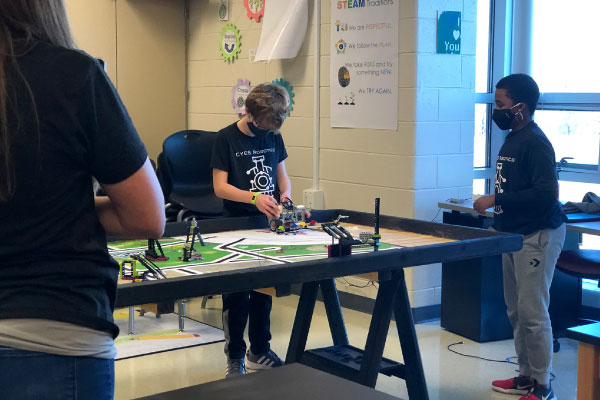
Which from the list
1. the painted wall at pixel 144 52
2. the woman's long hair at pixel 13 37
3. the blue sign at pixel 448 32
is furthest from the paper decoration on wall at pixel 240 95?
the woman's long hair at pixel 13 37

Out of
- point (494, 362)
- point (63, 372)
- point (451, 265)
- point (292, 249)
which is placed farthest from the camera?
point (451, 265)

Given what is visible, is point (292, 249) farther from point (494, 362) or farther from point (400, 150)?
point (400, 150)

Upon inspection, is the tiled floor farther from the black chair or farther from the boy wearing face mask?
the black chair

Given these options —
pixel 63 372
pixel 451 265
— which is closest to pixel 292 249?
pixel 63 372

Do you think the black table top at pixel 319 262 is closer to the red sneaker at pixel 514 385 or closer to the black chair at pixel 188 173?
the red sneaker at pixel 514 385

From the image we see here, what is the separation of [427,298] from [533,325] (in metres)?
1.39

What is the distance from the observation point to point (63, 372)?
1.31 meters

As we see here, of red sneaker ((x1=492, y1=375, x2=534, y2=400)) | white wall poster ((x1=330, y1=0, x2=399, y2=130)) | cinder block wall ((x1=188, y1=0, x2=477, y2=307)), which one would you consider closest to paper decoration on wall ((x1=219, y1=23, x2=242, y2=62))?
cinder block wall ((x1=188, y1=0, x2=477, y2=307))

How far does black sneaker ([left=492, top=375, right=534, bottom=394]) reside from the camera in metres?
3.54

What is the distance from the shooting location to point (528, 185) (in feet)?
11.3

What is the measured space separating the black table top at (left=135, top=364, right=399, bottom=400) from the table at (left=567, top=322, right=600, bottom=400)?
2.27ft

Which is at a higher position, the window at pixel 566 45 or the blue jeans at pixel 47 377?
the window at pixel 566 45

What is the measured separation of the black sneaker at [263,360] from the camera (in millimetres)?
3754

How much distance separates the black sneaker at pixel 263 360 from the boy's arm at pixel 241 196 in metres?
0.75
